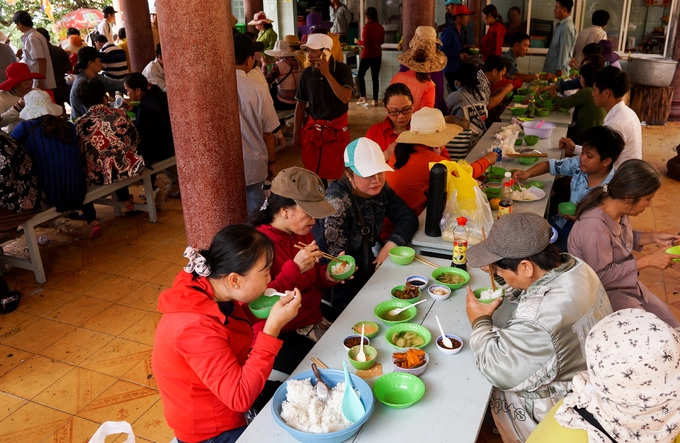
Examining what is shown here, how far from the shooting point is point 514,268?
239 cm

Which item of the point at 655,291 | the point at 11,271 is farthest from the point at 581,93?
the point at 11,271

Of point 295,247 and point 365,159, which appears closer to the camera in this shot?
point 295,247

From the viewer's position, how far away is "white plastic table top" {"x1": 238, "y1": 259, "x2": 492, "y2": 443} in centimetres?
204

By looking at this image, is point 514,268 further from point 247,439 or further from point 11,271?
point 11,271

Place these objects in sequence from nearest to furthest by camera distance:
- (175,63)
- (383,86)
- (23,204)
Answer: (175,63) → (23,204) → (383,86)

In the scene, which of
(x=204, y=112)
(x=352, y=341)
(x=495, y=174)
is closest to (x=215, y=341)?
(x=352, y=341)

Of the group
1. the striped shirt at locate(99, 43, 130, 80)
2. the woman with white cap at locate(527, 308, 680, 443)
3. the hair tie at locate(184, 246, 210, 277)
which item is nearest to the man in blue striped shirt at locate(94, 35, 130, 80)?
the striped shirt at locate(99, 43, 130, 80)

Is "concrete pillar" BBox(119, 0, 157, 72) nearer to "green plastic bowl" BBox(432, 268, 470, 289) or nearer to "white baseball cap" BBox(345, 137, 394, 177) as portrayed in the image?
"white baseball cap" BBox(345, 137, 394, 177)

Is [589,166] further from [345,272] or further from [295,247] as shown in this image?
[295,247]

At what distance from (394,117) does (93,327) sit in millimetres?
2934

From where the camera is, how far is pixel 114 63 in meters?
8.02

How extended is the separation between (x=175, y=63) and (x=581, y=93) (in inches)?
186

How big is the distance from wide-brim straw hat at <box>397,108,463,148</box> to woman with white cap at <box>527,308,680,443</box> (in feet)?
8.57

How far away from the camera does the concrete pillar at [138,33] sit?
333 inches
